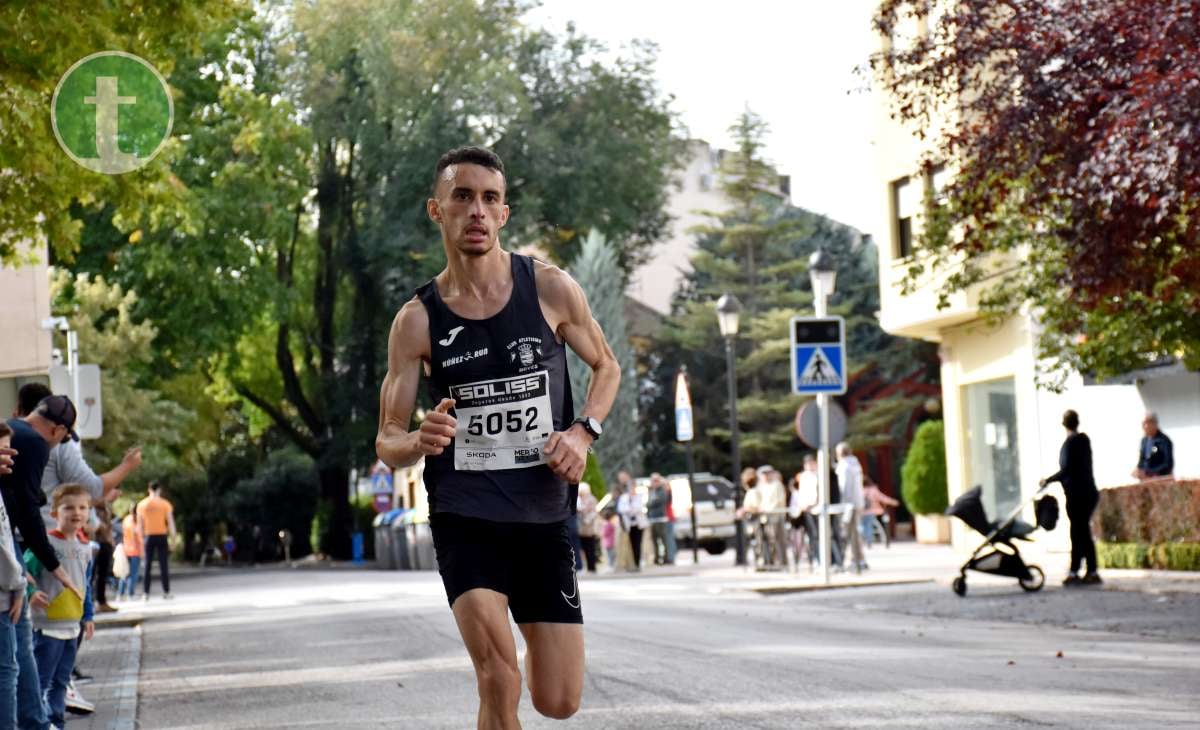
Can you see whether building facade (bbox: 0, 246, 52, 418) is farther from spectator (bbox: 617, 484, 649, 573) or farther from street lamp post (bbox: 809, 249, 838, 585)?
street lamp post (bbox: 809, 249, 838, 585)

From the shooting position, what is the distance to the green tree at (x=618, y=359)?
56.4m

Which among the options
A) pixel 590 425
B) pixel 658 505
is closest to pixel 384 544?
pixel 658 505

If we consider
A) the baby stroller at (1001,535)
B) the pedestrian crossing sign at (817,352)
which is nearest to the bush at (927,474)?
the pedestrian crossing sign at (817,352)

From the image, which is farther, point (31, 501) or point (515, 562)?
point (31, 501)

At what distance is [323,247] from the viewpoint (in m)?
56.2

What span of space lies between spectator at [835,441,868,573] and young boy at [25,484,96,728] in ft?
59.7

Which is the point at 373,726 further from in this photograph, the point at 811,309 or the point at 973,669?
the point at 811,309

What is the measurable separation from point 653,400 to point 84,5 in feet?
172

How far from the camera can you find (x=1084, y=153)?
17.9m

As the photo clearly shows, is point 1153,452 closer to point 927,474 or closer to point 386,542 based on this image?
point 927,474

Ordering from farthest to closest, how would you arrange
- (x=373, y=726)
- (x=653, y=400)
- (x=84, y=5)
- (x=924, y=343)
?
1. (x=653, y=400)
2. (x=924, y=343)
3. (x=84, y=5)
4. (x=373, y=726)

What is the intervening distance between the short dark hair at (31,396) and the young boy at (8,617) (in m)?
3.08

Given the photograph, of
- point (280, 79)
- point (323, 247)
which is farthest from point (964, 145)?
point (323, 247)

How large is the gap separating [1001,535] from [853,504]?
8.05 m
